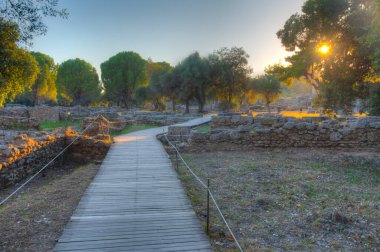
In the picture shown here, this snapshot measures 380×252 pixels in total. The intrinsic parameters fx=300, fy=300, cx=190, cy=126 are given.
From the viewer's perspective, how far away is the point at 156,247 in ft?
15.8

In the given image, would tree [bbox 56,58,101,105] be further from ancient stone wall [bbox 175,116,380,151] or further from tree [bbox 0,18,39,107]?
ancient stone wall [bbox 175,116,380,151]

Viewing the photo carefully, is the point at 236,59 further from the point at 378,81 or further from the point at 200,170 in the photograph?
the point at 200,170

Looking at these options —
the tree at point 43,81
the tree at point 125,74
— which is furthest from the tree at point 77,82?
the tree at point 125,74

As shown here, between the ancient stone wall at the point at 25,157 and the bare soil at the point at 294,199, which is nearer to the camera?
the bare soil at the point at 294,199

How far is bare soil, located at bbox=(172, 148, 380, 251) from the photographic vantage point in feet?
18.3

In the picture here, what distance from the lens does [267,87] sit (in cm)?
4625

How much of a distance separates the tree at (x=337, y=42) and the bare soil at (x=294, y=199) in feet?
29.9

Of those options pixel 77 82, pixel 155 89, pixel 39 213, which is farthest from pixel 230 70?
pixel 77 82

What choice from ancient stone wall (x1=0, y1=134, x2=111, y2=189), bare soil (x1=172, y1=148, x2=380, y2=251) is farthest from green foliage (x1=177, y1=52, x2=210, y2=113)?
bare soil (x1=172, y1=148, x2=380, y2=251)

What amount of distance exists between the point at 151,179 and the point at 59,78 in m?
67.9

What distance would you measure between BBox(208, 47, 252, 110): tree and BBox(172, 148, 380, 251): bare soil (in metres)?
23.8

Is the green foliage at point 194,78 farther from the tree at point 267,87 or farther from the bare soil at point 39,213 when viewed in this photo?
the bare soil at point 39,213

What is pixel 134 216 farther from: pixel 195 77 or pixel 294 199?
pixel 195 77

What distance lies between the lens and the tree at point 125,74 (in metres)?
65.6
